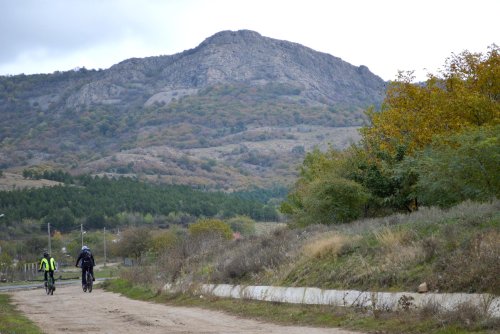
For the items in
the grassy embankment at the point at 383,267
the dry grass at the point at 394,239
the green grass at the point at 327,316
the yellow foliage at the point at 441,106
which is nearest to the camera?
the green grass at the point at 327,316

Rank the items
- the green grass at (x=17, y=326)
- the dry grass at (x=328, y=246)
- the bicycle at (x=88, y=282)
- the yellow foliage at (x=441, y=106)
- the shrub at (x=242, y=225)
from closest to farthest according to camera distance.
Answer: the green grass at (x=17, y=326)
the dry grass at (x=328, y=246)
the bicycle at (x=88, y=282)
the yellow foliage at (x=441, y=106)
the shrub at (x=242, y=225)

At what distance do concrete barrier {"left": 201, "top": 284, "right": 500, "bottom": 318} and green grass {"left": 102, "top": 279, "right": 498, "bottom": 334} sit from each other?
24 cm

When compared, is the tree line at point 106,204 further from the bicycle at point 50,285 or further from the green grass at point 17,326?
the green grass at point 17,326

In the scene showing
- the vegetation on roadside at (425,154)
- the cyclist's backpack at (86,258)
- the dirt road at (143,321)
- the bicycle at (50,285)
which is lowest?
the bicycle at (50,285)

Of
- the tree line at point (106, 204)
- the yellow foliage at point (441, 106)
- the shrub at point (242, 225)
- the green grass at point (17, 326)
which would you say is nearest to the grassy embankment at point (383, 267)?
the green grass at point (17, 326)

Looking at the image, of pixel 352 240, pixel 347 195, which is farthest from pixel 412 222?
pixel 347 195

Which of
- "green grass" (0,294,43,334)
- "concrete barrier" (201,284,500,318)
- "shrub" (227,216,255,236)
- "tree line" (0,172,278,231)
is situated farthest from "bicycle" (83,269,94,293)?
"tree line" (0,172,278,231)

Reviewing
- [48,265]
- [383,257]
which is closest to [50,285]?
[48,265]

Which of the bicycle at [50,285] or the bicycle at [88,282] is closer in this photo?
the bicycle at [50,285]

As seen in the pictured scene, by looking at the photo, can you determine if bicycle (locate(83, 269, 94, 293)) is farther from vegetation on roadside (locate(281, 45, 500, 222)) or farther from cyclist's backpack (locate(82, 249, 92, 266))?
vegetation on roadside (locate(281, 45, 500, 222))

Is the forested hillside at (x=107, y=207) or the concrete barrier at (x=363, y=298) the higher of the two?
the forested hillside at (x=107, y=207)

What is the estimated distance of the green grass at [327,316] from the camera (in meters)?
13.0

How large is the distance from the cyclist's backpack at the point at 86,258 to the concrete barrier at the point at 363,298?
35.9ft

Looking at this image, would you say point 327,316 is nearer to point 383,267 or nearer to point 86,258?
point 383,267
